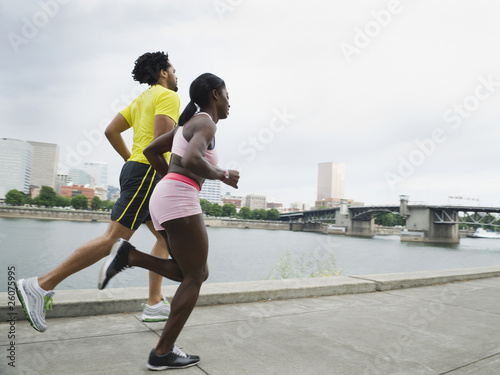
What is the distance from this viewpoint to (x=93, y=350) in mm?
2209

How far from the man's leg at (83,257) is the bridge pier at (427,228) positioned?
67.6 meters

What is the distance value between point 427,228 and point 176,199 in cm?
6893

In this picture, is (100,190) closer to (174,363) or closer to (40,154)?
(40,154)

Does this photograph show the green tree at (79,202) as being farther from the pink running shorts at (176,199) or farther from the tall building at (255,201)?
the pink running shorts at (176,199)

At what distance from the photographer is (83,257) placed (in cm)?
244

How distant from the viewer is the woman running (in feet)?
6.39

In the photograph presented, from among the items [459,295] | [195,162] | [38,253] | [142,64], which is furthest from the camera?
[38,253]

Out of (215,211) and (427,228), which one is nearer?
(427,228)

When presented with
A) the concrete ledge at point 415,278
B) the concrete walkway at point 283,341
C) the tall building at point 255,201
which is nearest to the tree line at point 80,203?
the tall building at point 255,201

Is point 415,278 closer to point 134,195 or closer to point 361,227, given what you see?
point 134,195

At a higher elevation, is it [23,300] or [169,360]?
[23,300]

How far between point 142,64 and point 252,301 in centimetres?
244

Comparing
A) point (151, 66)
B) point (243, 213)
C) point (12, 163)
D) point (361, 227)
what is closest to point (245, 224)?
point (243, 213)

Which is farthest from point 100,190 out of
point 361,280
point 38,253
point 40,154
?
point 361,280
